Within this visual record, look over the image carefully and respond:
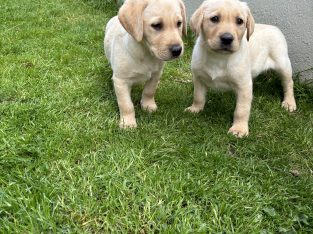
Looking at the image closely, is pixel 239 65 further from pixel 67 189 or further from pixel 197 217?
pixel 67 189

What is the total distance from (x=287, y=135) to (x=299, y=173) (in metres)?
0.69

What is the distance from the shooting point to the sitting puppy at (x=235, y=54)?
376 centimetres

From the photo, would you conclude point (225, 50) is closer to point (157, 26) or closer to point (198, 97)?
point (157, 26)

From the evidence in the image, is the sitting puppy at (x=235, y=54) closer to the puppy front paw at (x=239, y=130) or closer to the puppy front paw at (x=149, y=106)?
the puppy front paw at (x=239, y=130)

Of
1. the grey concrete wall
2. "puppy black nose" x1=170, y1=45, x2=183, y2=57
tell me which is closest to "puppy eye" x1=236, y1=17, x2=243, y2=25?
"puppy black nose" x1=170, y1=45, x2=183, y2=57

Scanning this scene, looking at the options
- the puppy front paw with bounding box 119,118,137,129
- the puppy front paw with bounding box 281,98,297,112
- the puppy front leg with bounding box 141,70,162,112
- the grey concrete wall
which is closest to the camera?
the puppy front paw with bounding box 119,118,137,129

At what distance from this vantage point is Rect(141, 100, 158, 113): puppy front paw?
14.6 feet

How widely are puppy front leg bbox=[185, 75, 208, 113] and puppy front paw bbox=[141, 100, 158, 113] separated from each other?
0.35m

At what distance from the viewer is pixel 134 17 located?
363 cm

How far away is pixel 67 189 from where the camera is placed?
296 cm

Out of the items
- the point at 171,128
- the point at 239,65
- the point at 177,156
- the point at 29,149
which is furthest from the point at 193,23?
the point at 29,149

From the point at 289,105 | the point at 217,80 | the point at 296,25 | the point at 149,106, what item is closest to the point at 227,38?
the point at 217,80

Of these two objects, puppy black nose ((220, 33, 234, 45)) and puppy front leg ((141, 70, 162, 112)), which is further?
puppy front leg ((141, 70, 162, 112))

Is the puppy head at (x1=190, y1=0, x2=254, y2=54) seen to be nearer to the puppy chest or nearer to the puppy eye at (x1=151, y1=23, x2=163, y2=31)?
the puppy chest
